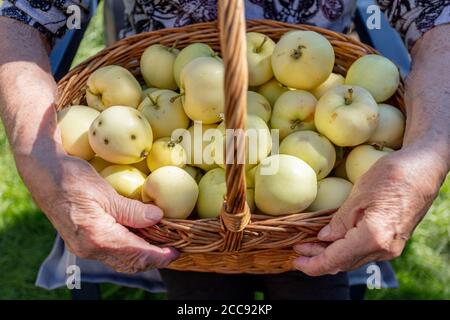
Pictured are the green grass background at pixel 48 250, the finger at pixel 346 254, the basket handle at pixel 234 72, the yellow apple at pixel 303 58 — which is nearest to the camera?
the basket handle at pixel 234 72

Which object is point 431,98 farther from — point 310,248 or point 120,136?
point 120,136

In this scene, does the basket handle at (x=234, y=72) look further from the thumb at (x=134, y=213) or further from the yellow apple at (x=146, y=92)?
the yellow apple at (x=146, y=92)

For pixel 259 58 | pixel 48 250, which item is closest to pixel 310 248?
pixel 259 58

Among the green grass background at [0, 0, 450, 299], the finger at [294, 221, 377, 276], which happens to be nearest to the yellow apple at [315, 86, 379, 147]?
the finger at [294, 221, 377, 276]

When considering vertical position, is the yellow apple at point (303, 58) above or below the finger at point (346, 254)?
above

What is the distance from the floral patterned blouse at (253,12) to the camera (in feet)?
4.12

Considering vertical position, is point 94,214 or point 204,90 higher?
point 204,90

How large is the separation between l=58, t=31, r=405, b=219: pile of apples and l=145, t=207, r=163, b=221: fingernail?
0.03 m

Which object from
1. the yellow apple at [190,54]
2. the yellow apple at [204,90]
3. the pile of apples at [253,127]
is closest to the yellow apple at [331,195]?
the pile of apples at [253,127]

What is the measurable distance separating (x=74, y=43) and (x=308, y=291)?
2.62 feet

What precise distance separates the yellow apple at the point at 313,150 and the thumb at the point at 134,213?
0.26 metres

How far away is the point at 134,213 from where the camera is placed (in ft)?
3.23

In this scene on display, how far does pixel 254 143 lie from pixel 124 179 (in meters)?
0.23
